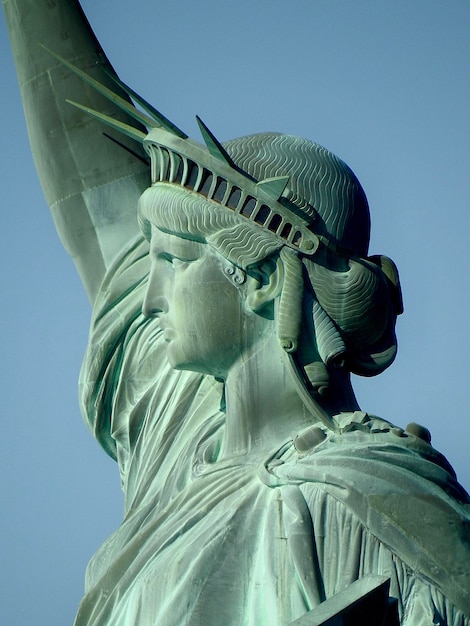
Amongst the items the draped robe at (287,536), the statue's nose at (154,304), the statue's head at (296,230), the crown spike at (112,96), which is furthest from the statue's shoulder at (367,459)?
the crown spike at (112,96)

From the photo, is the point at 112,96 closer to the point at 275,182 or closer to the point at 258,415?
the point at 275,182

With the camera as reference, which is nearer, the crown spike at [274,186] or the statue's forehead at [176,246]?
the crown spike at [274,186]

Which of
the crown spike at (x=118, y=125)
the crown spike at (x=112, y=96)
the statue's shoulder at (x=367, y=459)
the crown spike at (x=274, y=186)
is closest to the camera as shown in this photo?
the statue's shoulder at (x=367, y=459)

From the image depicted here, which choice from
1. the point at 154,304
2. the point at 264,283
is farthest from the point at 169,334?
the point at 264,283

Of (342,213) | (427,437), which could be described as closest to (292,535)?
(427,437)

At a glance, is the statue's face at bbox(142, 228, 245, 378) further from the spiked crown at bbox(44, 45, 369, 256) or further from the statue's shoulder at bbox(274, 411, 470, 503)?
the statue's shoulder at bbox(274, 411, 470, 503)

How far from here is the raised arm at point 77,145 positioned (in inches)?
518

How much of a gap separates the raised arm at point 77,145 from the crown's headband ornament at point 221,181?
117 centimetres

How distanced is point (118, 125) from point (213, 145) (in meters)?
1.03

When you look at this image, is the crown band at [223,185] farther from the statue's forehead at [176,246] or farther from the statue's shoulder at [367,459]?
the statue's shoulder at [367,459]

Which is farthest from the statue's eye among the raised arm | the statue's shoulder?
the raised arm

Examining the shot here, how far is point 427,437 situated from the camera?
1123 cm

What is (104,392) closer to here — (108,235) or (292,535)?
(108,235)

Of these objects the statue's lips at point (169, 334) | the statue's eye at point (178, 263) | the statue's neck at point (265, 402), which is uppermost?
the statue's eye at point (178, 263)
